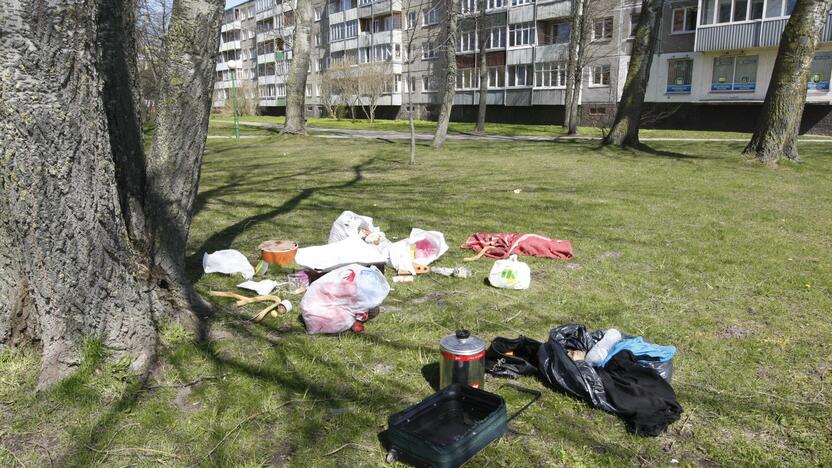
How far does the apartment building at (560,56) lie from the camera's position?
3027cm

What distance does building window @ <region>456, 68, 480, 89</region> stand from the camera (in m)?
44.0

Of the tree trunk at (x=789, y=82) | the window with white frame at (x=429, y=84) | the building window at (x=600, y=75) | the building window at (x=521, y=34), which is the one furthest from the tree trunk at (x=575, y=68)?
the window with white frame at (x=429, y=84)

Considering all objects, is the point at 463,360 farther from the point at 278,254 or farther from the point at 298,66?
the point at 298,66

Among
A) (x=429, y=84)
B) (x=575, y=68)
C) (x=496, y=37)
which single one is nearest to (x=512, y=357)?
(x=575, y=68)

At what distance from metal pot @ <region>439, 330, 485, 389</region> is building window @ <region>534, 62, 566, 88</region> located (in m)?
37.7

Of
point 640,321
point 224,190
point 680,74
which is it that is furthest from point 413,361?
point 680,74

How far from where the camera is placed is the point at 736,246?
6.87m

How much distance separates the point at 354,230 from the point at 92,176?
3246 mm

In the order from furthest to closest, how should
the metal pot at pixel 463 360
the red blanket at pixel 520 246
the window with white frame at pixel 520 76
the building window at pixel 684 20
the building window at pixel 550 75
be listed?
the window with white frame at pixel 520 76 < the building window at pixel 550 75 < the building window at pixel 684 20 < the red blanket at pixel 520 246 < the metal pot at pixel 463 360

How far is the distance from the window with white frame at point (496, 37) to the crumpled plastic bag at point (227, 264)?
39408 mm

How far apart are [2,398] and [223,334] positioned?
4.34 feet

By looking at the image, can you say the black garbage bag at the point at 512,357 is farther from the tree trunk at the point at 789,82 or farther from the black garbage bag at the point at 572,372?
the tree trunk at the point at 789,82

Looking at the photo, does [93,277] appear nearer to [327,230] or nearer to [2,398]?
[2,398]

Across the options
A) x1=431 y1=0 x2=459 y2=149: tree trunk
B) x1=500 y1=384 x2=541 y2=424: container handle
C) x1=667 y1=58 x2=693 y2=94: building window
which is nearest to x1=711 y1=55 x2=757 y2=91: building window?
x1=667 y1=58 x2=693 y2=94: building window
